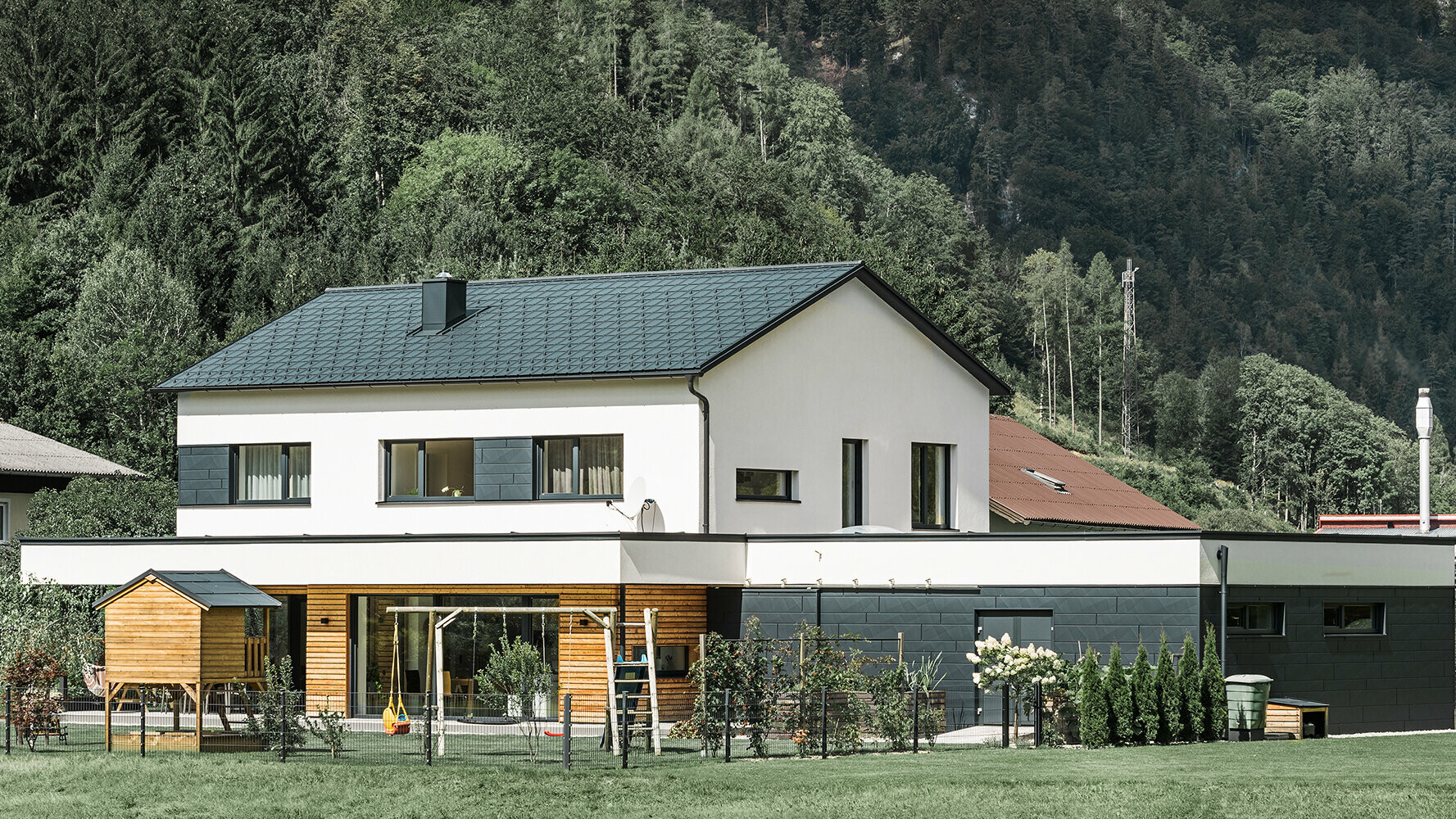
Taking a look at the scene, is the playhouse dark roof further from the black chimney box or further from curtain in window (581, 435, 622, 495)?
curtain in window (581, 435, 622, 495)

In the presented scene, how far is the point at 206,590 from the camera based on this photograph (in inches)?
1119

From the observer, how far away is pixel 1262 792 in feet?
67.3

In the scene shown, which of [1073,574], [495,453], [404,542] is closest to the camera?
[1073,574]

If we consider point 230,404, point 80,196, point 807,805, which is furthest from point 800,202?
point 807,805

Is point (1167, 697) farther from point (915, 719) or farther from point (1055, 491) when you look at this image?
point (1055, 491)

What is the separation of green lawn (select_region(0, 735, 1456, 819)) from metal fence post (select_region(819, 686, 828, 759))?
1.75ft

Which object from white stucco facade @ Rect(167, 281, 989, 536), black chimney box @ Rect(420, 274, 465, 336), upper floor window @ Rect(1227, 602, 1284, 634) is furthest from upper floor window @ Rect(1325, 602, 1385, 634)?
black chimney box @ Rect(420, 274, 465, 336)

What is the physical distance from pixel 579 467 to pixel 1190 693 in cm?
1200

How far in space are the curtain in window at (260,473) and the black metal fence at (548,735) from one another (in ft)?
26.3

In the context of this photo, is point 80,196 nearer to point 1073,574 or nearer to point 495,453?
point 495,453

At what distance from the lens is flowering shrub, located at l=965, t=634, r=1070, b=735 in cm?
2706

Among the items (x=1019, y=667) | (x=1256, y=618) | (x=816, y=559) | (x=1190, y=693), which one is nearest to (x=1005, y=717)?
(x=1019, y=667)

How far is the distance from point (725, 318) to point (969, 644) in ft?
26.3

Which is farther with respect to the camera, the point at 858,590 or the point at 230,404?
the point at 230,404
